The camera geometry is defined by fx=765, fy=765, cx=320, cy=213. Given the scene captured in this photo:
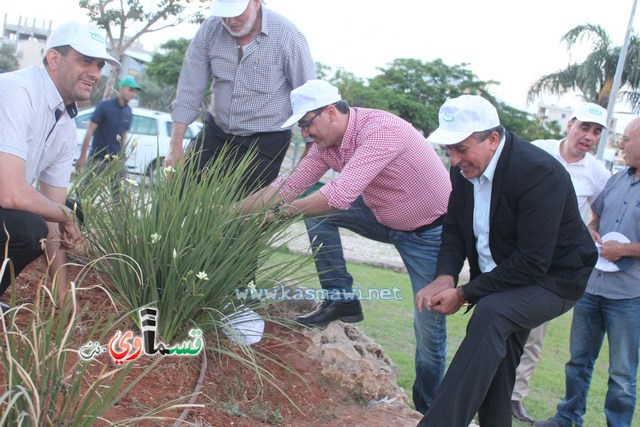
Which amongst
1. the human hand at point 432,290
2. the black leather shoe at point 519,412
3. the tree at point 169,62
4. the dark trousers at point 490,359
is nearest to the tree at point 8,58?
the tree at point 169,62

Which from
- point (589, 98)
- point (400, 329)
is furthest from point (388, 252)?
point (589, 98)

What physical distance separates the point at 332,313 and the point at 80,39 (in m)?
2.08

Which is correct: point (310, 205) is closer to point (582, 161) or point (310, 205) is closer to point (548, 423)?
point (582, 161)

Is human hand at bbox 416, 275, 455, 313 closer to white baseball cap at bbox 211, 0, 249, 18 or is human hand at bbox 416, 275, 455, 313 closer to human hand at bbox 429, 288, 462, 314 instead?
human hand at bbox 429, 288, 462, 314

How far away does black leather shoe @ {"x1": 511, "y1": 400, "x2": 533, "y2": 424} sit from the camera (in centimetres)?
518

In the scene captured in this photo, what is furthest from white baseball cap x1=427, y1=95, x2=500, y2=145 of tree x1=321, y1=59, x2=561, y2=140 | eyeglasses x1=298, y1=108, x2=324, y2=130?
tree x1=321, y1=59, x2=561, y2=140

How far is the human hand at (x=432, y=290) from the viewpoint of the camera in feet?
12.6

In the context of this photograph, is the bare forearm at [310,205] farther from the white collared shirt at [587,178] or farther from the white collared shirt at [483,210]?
the white collared shirt at [587,178]

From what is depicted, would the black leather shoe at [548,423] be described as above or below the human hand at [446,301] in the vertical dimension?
below

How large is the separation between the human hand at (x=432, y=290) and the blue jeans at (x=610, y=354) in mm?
1380

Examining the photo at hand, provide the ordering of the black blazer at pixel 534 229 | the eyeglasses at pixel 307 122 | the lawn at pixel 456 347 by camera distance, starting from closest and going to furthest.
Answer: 1. the black blazer at pixel 534 229
2. the eyeglasses at pixel 307 122
3. the lawn at pixel 456 347

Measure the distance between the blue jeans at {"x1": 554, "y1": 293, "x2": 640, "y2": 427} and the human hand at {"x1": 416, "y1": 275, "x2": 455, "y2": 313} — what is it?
54.3 inches

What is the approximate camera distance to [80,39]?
3660 millimetres

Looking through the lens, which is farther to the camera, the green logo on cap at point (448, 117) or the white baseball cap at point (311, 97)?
the white baseball cap at point (311, 97)
